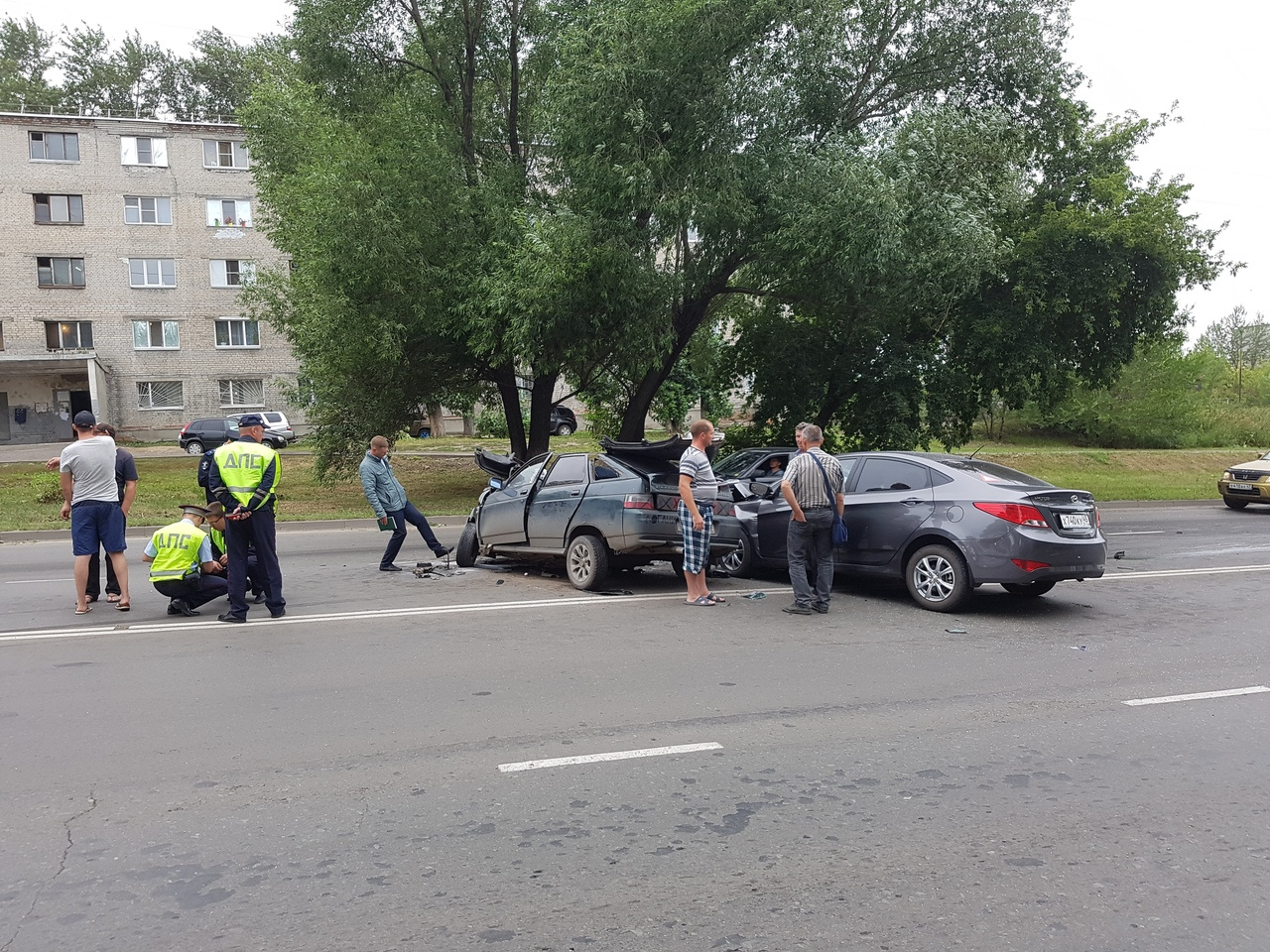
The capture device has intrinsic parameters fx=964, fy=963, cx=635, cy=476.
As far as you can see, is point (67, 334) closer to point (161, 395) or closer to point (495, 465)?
point (161, 395)

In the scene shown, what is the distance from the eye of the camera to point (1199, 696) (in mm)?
6312

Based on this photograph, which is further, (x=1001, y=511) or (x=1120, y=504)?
(x=1120, y=504)

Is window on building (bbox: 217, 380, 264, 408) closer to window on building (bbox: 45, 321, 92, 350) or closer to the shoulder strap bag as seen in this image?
window on building (bbox: 45, 321, 92, 350)

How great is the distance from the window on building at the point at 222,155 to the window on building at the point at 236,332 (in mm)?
6837

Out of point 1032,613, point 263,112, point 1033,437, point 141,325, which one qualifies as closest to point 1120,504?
point 1032,613

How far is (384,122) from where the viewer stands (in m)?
19.3

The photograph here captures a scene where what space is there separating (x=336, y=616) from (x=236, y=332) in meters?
39.6

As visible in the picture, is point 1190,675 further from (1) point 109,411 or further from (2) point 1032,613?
(1) point 109,411

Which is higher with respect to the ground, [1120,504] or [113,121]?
[113,121]

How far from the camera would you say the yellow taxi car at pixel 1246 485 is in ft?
72.8

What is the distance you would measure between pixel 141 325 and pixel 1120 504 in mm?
39835

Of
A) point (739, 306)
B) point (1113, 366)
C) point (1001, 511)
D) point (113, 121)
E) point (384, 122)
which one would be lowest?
point (1001, 511)

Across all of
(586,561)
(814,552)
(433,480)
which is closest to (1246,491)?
(814,552)

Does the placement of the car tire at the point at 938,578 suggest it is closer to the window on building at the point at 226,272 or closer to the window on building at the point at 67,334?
the window on building at the point at 226,272
